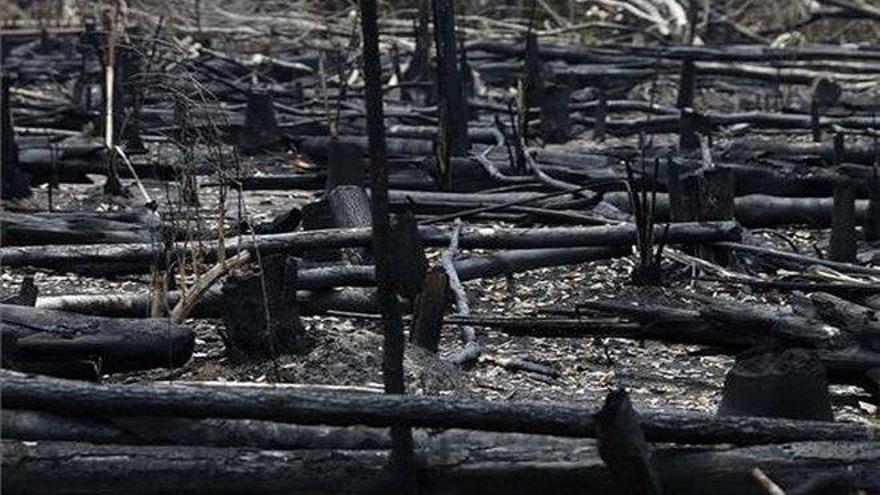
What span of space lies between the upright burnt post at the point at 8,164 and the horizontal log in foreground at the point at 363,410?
5.01 metres

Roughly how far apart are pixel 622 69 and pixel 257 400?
36.3ft

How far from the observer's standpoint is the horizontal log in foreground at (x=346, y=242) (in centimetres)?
666

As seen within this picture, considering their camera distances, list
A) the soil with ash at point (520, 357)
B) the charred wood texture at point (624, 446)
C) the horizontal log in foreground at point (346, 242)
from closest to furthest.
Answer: the charred wood texture at point (624, 446) → the soil with ash at point (520, 357) → the horizontal log in foreground at point (346, 242)

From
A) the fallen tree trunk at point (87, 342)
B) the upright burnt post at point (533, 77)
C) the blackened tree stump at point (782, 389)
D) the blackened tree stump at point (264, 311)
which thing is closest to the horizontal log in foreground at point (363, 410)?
the blackened tree stump at point (782, 389)

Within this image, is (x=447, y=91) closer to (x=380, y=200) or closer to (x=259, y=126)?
(x=259, y=126)

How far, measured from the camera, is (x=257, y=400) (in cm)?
392

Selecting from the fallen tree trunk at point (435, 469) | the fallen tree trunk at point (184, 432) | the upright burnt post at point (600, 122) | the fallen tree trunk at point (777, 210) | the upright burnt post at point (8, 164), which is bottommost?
the upright burnt post at point (600, 122)

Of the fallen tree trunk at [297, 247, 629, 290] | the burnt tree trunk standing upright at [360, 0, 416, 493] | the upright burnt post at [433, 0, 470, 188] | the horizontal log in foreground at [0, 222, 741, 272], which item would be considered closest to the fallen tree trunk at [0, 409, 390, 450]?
the burnt tree trunk standing upright at [360, 0, 416, 493]

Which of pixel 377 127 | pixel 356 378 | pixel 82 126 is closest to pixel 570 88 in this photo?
pixel 82 126

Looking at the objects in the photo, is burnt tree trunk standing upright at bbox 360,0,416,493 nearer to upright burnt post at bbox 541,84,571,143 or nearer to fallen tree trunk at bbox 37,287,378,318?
fallen tree trunk at bbox 37,287,378,318

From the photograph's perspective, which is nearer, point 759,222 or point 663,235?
point 663,235

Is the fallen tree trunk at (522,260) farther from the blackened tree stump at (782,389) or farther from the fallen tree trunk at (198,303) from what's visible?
the blackened tree stump at (782,389)

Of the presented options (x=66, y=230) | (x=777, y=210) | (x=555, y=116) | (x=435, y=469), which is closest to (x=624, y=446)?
(x=435, y=469)

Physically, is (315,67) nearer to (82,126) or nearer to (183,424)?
(82,126)
